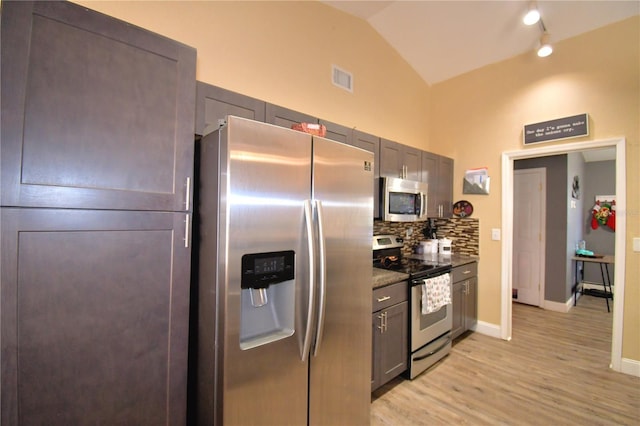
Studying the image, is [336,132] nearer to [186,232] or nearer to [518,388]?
[186,232]

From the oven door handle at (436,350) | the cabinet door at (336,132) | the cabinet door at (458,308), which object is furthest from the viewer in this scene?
the cabinet door at (458,308)

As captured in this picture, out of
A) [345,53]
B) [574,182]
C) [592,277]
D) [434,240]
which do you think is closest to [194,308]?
[345,53]

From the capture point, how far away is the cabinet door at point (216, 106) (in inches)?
61.8

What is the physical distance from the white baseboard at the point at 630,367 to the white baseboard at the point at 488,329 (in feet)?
3.24

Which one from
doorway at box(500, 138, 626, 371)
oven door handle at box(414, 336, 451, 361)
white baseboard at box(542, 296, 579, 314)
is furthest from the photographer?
white baseboard at box(542, 296, 579, 314)

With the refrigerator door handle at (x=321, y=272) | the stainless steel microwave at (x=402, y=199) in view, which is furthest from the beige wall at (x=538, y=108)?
the refrigerator door handle at (x=321, y=272)

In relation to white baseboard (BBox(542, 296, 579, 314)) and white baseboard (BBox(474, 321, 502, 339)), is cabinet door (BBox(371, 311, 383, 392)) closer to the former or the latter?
white baseboard (BBox(474, 321, 502, 339))

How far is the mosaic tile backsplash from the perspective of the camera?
3.48 metres

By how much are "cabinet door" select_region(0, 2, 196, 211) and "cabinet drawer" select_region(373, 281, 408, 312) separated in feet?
4.97

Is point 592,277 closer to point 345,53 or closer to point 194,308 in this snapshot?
point 345,53

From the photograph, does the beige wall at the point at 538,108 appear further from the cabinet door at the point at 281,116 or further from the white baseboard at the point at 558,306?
the cabinet door at the point at 281,116

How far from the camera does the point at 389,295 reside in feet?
7.26

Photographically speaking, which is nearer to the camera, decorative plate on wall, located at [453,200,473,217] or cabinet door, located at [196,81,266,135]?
cabinet door, located at [196,81,266,135]

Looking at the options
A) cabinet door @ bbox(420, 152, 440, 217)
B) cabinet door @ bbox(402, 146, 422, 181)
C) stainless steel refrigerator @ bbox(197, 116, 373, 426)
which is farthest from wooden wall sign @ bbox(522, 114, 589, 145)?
stainless steel refrigerator @ bbox(197, 116, 373, 426)
